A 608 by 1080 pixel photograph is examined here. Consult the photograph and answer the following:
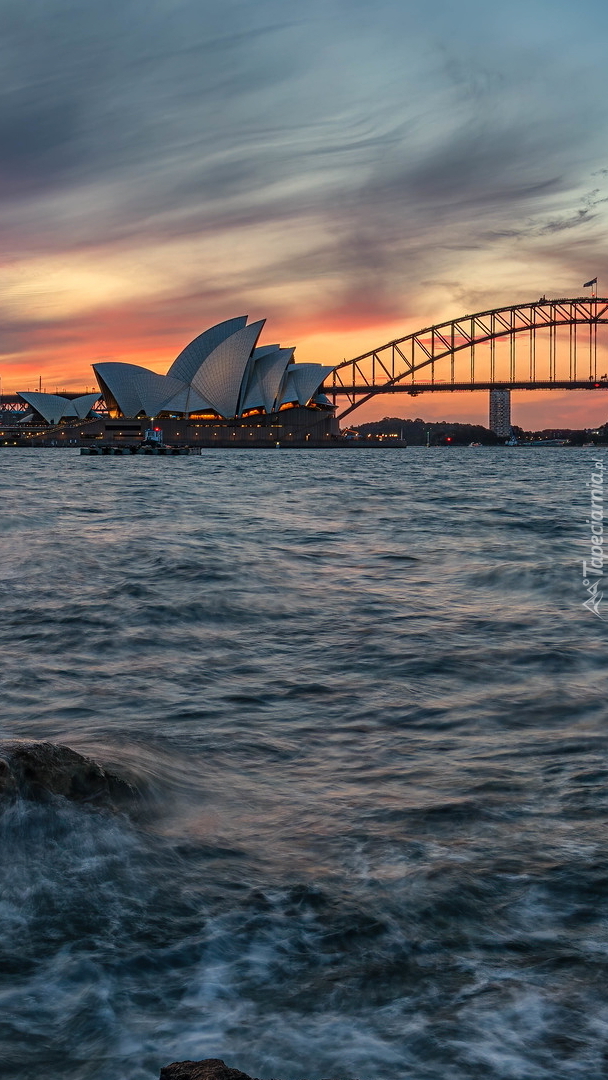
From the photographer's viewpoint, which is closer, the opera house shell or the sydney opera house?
the sydney opera house

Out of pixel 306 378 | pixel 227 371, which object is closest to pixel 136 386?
pixel 227 371

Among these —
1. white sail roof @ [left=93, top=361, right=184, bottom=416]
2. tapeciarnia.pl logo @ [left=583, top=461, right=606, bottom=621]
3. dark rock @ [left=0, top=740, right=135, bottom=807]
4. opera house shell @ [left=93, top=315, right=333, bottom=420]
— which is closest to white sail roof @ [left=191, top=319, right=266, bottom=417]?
opera house shell @ [left=93, top=315, right=333, bottom=420]

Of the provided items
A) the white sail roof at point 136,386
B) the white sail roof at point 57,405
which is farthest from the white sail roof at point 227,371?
the white sail roof at point 57,405

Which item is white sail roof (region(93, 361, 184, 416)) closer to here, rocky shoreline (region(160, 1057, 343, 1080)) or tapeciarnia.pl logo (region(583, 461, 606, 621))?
tapeciarnia.pl logo (region(583, 461, 606, 621))

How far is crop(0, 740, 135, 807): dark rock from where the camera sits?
3576 mm

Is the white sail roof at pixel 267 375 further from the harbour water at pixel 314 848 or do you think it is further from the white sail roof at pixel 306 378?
the harbour water at pixel 314 848

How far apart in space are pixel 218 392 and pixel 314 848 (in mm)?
111814

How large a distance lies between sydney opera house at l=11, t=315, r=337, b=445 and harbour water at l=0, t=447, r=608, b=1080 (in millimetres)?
99588

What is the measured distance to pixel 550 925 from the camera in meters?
2.87

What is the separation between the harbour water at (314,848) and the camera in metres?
2.39

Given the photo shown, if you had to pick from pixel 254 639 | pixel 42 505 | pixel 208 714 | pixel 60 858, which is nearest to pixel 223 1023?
pixel 60 858

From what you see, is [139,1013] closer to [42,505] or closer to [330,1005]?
[330,1005]

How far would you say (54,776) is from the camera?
3.69 meters

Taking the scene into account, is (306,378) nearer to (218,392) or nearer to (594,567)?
(218,392)
